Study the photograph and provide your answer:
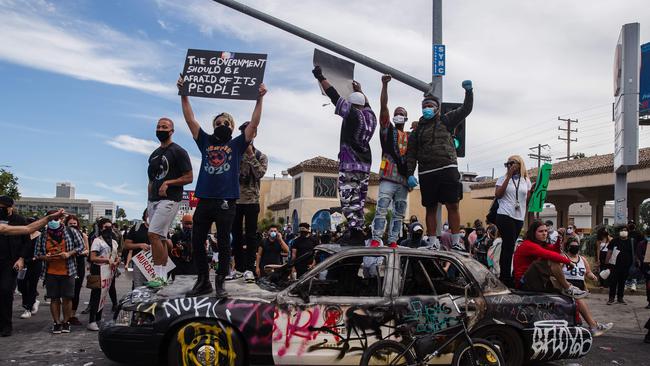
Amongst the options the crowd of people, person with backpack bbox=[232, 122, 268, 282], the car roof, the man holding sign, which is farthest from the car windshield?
person with backpack bbox=[232, 122, 268, 282]

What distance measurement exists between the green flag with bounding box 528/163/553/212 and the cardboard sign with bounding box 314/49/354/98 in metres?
3.27

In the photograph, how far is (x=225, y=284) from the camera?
6414 millimetres

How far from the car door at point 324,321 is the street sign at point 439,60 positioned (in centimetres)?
673

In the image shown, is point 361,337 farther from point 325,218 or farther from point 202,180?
point 325,218

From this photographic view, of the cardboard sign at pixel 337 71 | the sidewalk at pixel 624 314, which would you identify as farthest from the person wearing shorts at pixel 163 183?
the sidewalk at pixel 624 314

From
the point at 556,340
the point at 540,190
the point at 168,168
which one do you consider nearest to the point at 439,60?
the point at 540,190

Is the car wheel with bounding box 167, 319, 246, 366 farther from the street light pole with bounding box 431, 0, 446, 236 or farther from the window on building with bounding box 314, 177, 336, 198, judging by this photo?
the window on building with bounding box 314, 177, 336, 198

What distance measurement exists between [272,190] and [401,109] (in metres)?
58.8

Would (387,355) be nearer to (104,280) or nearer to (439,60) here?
(104,280)

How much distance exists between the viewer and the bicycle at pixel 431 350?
5.62 m

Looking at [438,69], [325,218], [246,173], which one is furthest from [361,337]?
[325,218]

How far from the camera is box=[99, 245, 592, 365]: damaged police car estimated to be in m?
5.76

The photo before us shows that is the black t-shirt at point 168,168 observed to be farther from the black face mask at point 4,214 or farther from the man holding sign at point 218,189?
the black face mask at point 4,214

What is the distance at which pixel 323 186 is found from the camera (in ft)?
173
